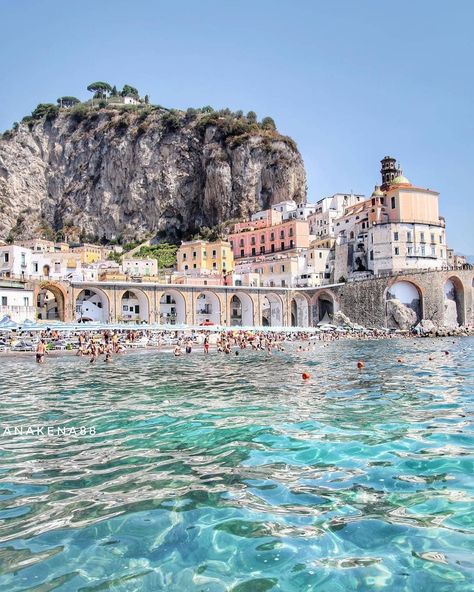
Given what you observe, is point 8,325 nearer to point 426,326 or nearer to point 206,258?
point 206,258

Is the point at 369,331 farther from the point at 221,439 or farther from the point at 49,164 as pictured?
the point at 49,164

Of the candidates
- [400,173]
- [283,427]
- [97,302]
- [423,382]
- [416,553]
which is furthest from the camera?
[400,173]

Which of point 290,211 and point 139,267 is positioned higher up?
point 290,211

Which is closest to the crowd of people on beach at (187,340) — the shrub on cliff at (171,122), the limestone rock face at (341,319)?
the limestone rock face at (341,319)

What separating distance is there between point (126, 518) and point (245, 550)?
147 cm

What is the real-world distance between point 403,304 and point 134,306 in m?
30.3

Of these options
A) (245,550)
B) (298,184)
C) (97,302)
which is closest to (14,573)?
(245,550)

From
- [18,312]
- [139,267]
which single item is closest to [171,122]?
[139,267]

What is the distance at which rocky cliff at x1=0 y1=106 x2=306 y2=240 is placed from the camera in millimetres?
88938

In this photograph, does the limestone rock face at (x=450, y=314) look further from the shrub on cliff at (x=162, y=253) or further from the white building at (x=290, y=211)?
the shrub on cliff at (x=162, y=253)

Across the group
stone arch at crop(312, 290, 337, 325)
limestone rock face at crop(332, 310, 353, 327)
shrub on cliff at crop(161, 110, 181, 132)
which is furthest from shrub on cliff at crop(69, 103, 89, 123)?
limestone rock face at crop(332, 310, 353, 327)

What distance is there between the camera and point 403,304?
2183 inches

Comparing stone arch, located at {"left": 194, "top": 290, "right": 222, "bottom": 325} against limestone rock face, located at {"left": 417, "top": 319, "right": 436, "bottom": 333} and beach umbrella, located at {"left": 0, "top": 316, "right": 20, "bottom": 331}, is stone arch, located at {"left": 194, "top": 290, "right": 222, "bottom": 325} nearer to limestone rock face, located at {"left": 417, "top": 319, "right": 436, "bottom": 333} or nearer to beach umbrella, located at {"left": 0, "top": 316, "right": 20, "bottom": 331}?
limestone rock face, located at {"left": 417, "top": 319, "right": 436, "bottom": 333}

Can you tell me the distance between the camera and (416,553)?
4.91 meters
